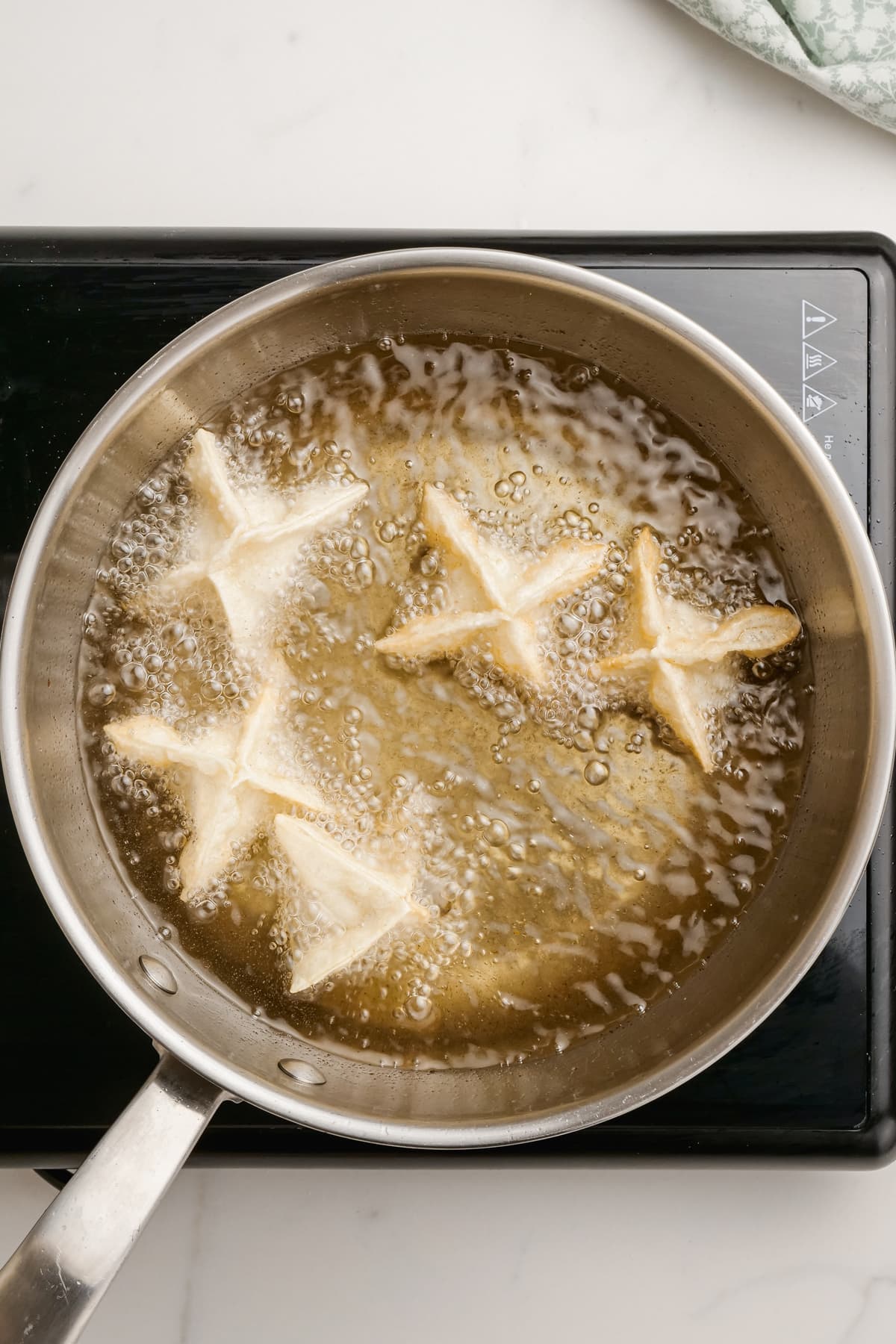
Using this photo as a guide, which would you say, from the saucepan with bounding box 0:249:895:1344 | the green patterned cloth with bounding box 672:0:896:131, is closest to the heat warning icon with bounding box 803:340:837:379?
the saucepan with bounding box 0:249:895:1344

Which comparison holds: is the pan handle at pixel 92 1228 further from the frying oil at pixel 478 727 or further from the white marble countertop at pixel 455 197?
the white marble countertop at pixel 455 197

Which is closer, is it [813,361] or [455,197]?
[813,361]

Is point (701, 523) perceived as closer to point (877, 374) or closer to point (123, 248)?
point (877, 374)

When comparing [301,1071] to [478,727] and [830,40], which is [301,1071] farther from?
[830,40]

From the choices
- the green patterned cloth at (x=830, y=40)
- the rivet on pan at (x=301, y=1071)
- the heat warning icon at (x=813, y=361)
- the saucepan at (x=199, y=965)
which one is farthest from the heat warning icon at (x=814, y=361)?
the rivet on pan at (x=301, y=1071)

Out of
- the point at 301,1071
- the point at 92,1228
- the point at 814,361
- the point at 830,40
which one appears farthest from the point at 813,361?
the point at 92,1228

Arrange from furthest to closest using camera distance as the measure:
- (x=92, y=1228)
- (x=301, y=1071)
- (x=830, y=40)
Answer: (x=830, y=40)
(x=301, y=1071)
(x=92, y=1228)

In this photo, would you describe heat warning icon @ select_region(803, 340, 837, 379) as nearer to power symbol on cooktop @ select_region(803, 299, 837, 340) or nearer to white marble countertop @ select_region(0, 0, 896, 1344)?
power symbol on cooktop @ select_region(803, 299, 837, 340)
